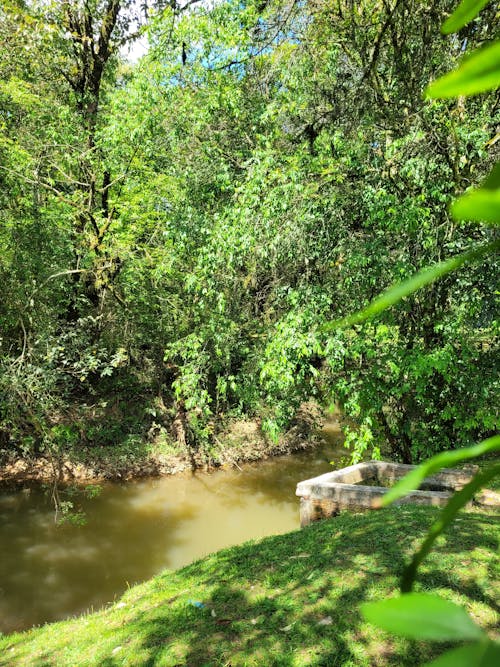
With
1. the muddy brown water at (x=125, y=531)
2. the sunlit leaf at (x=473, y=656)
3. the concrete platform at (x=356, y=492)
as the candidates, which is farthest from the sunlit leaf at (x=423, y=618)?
the muddy brown water at (x=125, y=531)

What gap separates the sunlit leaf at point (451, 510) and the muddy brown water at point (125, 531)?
760 cm

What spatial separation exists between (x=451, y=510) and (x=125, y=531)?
956 centimetres

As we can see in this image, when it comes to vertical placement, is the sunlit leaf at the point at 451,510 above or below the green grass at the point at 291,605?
above

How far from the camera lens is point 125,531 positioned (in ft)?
29.4

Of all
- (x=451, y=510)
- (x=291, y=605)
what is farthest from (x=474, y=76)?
(x=291, y=605)

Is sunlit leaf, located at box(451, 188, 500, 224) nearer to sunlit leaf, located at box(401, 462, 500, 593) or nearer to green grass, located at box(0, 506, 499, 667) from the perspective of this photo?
sunlit leaf, located at box(401, 462, 500, 593)

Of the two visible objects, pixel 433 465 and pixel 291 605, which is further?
pixel 291 605

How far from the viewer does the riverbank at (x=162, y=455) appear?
10016mm

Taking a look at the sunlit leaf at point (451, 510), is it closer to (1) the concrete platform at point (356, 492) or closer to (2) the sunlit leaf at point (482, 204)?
(2) the sunlit leaf at point (482, 204)

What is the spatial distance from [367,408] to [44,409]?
4.43 metres

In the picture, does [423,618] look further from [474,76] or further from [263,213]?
[263,213]

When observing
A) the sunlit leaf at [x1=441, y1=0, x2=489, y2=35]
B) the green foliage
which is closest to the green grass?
the green foliage

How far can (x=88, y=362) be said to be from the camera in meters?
8.44

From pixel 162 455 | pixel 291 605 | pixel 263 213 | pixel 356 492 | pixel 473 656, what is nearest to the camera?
pixel 473 656
